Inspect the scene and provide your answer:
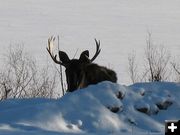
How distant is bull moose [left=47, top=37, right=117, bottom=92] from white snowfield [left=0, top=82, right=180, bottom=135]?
17.0 ft

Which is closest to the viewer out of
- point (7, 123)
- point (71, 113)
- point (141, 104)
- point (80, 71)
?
point (7, 123)

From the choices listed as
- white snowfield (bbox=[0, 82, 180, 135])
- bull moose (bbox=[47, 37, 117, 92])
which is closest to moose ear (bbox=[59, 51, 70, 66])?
bull moose (bbox=[47, 37, 117, 92])

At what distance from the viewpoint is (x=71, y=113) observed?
1384cm

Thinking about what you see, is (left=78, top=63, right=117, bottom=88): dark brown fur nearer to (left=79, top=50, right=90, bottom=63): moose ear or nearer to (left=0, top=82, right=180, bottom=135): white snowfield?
(left=79, top=50, right=90, bottom=63): moose ear

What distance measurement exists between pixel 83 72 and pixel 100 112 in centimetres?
795

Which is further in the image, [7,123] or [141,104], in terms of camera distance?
[141,104]

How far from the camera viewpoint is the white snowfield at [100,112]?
13.0 meters

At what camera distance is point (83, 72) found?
2200 centimetres

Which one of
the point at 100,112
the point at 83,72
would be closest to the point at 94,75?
the point at 83,72

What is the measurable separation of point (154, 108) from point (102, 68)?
763 cm

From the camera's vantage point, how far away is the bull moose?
847 inches

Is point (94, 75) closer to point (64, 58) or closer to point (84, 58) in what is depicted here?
point (84, 58)

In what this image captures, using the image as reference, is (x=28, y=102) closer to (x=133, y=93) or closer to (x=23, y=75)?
(x=133, y=93)

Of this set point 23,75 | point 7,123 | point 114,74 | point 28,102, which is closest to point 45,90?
point 23,75
